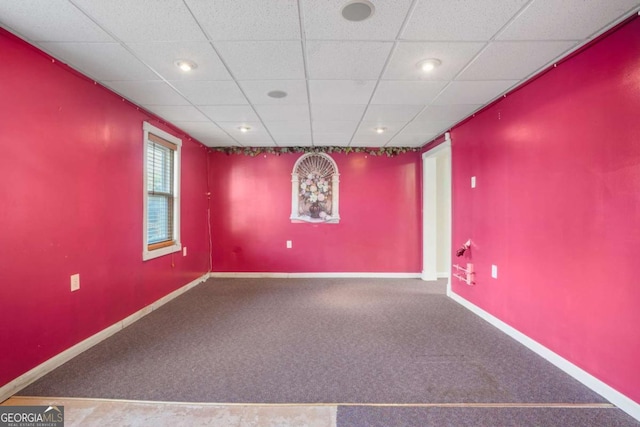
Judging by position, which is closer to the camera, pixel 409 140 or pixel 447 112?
pixel 447 112

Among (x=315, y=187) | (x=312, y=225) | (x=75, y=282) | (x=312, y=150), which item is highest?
(x=312, y=150)

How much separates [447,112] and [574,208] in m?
1.65

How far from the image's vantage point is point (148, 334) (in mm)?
2713

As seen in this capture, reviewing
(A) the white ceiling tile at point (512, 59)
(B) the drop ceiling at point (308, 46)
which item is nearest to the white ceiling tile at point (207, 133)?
(B) the drop ceiling at point (308, 46)

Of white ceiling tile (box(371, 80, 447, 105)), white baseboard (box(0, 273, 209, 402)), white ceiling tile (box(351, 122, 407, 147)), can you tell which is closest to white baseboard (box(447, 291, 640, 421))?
white ceiling tile (box(371, 80, 447, 105))

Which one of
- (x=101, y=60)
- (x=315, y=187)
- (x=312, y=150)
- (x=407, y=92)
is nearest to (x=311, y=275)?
(x=315, y=187)

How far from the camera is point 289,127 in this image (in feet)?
12.6

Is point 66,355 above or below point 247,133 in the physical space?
below

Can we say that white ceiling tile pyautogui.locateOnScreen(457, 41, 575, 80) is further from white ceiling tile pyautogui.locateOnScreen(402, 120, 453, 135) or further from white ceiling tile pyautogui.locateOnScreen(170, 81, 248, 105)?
white ceiling tile pyautogui.locateOnScreen(170, 81, 248, 105)

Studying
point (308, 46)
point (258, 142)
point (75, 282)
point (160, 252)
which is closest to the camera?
point (308, 46)

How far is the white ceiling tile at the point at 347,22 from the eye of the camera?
1.58 m

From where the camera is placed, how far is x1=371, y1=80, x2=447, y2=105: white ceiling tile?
254cm

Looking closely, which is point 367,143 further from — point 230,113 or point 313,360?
point 313,360

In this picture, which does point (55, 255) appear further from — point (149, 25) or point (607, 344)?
point (607, 344)
